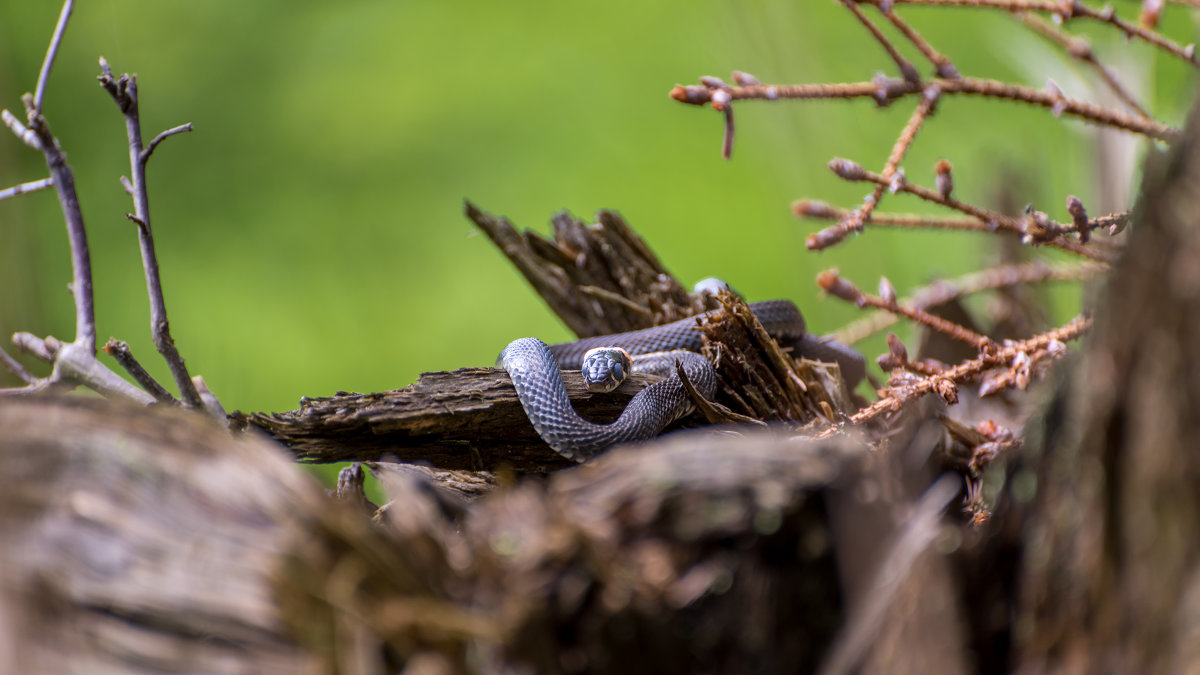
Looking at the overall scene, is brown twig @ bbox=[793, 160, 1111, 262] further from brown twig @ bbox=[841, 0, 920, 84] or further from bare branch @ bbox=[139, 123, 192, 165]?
bare branch @ bbox=[139, 123, 192, 165]

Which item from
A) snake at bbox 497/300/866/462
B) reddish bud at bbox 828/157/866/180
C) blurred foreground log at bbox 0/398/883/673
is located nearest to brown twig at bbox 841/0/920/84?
reddish bud at bbox 828/157/866/180

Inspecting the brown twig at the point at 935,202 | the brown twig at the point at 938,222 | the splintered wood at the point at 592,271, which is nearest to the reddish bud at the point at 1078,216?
the brown twig at the point at 935,202

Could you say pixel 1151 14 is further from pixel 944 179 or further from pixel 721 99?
pixel 721 99

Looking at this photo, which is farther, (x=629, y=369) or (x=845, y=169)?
(x=629, y=369)

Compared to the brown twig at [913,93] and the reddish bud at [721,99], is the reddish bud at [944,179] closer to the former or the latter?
the brown twig at [913,93]

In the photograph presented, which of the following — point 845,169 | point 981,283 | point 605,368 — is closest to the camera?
point 845,169

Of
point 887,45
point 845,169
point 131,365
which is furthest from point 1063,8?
point 131,365
